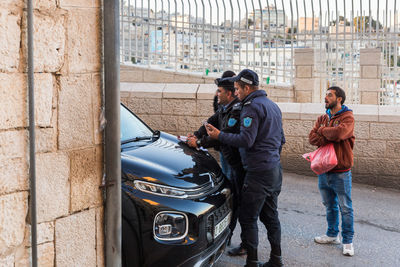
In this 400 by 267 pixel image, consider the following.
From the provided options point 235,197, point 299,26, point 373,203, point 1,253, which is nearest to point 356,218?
point 373,203

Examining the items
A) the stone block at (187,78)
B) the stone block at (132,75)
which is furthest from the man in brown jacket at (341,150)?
the stone block at (132,75)

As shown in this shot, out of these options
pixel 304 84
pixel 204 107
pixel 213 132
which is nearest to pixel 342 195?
pixel 213 132

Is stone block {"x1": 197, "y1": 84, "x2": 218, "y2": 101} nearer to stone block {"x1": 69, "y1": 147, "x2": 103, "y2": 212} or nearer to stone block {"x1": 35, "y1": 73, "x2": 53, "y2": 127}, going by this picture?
stone block {"x1": 69, "y1": 147, "x2": 103, "y2": 212}

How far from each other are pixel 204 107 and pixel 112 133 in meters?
5.18

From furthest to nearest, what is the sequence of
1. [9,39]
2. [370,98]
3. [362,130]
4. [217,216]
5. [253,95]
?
[370,98]
[362,130]
[253,95]
[217,216]
[9,39]

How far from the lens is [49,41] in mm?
3014

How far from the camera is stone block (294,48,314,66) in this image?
31.3 ft

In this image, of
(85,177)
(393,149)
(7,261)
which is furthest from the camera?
(393,149)

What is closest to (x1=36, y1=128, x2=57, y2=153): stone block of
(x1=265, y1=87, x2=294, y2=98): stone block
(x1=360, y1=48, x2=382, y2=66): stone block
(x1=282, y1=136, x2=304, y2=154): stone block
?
(x1=282, y1=136, x2=304, y2=154): stone block

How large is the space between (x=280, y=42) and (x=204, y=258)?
643 centimetres

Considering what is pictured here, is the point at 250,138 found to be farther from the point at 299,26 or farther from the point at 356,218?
the point at 299,26

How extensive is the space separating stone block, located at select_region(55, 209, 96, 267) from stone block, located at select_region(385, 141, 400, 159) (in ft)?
18.1

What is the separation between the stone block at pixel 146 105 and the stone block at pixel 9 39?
5.90m

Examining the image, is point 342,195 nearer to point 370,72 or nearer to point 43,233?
point 43,233
